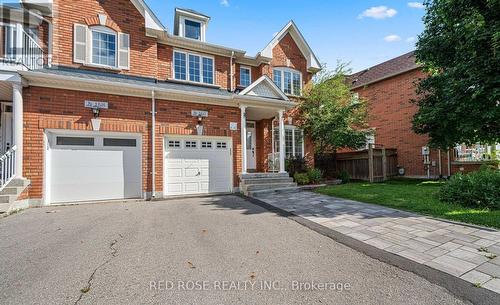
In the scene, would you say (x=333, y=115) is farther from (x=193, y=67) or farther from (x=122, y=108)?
(x=122, y=108)

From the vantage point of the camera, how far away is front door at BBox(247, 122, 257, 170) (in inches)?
476

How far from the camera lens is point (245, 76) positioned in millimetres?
12859

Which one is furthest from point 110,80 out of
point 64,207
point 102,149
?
point 64,207

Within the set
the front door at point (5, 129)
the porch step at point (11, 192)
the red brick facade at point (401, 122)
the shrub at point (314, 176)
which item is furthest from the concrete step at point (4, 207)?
the red brick facade at point (401, 122)

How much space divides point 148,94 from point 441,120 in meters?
11.5

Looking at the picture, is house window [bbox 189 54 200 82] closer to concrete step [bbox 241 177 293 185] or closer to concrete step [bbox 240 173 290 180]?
concrete step [bbox 240 173 290 180]

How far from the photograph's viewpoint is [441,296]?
2.53 m

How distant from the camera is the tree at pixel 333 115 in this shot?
39.5ft

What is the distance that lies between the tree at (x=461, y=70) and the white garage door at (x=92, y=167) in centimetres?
1163

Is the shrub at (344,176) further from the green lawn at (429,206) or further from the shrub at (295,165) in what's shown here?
the green lawn at (429,206)

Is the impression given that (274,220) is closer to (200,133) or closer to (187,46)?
(200,133)

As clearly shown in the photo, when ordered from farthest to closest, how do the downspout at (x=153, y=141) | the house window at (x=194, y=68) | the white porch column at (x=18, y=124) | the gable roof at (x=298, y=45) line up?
the gable roof at (x=298, y=45) → the house window at (x=194, y=68) → the downspout at (x=153, y=141) → the white porch column at (x=18, y=124)

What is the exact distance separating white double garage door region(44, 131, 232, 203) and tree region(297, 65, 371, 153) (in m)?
4.94

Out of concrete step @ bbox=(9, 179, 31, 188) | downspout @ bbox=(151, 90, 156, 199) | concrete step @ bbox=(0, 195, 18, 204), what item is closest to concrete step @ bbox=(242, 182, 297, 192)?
downspout @ bbox=(151, 90, 156, 199)
